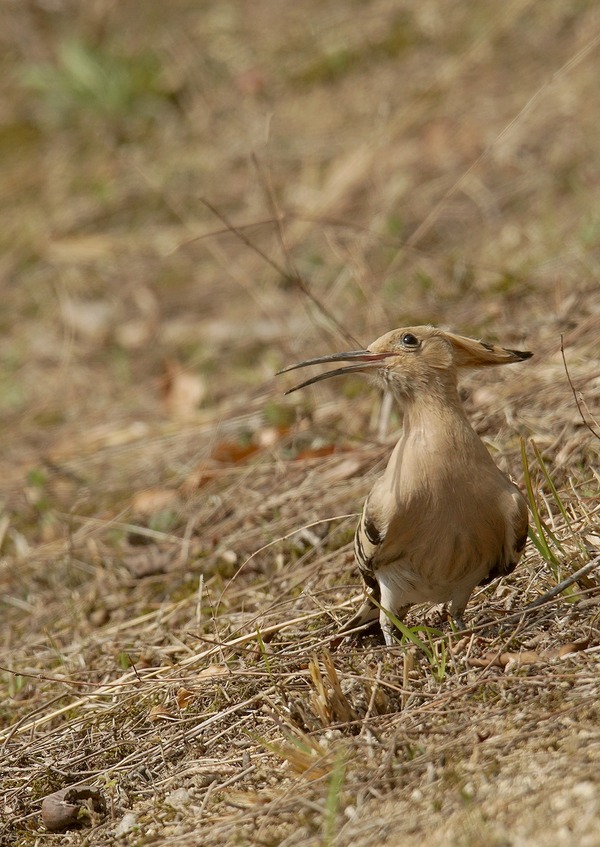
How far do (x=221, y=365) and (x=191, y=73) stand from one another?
397cm

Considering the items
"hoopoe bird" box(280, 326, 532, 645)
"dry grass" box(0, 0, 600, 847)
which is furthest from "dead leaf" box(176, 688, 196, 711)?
"hoopoe bird" box(280, 326, 532, 645)

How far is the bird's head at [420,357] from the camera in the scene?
3.26m

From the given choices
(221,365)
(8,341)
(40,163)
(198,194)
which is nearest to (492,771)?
(221,365)

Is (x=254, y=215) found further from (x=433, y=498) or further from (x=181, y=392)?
(x=433, y=498)

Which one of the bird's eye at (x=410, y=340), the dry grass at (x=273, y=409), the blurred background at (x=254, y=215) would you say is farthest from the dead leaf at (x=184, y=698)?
the blurred background at (x=254, y=215)

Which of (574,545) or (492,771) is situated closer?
(492,771)

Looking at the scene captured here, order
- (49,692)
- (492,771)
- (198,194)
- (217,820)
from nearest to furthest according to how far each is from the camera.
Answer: (492,771), (217,820), (49,692), (198,194)

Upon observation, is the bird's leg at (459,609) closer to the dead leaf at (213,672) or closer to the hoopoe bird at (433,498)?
the hoopoe bird at (433,498)

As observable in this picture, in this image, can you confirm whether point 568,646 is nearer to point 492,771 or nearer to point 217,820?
point 492,771

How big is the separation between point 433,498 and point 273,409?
236 centimetres

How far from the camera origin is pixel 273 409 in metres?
5.36

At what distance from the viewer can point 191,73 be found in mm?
9672

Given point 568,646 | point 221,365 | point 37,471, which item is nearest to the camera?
point 568,646

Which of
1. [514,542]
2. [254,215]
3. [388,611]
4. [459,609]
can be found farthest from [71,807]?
[254,215]
